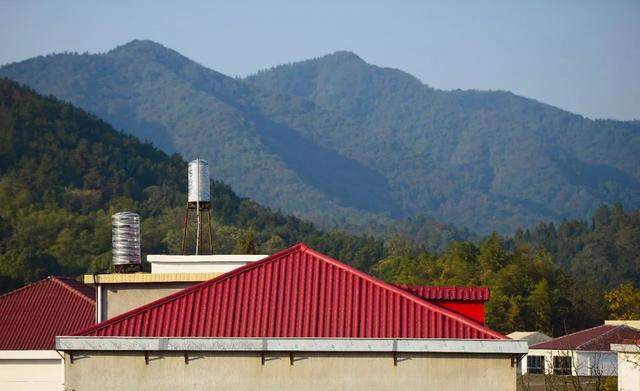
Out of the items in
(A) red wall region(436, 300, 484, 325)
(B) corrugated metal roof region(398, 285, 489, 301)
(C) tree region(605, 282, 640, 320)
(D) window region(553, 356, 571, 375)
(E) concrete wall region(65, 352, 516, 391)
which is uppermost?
(C) tree region(605, 282, 640, 320)

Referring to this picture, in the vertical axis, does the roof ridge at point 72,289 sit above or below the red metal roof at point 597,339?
below

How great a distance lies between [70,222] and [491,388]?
13873cm

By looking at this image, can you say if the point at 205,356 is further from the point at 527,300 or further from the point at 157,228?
the point at 157,228

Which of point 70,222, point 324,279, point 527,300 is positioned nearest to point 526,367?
point 527,300

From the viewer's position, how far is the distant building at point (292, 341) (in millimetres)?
25188

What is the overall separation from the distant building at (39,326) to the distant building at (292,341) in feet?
35.2

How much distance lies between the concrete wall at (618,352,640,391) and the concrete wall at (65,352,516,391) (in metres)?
17.7

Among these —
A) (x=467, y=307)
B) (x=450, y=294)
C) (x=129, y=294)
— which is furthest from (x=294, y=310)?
(x=129, y=294)

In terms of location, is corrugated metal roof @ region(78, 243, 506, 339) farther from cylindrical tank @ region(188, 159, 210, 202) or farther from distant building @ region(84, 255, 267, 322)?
cylindrical tank @ region(188, 159, 210, 202)

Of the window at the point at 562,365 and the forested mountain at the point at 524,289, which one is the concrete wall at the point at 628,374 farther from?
the forested mountain at the point at 524,289

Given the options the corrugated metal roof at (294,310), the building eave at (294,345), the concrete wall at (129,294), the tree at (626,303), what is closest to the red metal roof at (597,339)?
the tree at (626,303)

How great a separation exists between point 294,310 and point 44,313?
614 inches

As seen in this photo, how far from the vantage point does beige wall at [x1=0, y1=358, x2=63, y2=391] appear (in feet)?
122

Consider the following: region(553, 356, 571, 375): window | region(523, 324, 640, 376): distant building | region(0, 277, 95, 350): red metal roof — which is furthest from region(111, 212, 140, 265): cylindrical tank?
region(523, 324, 640, 376): distant building
